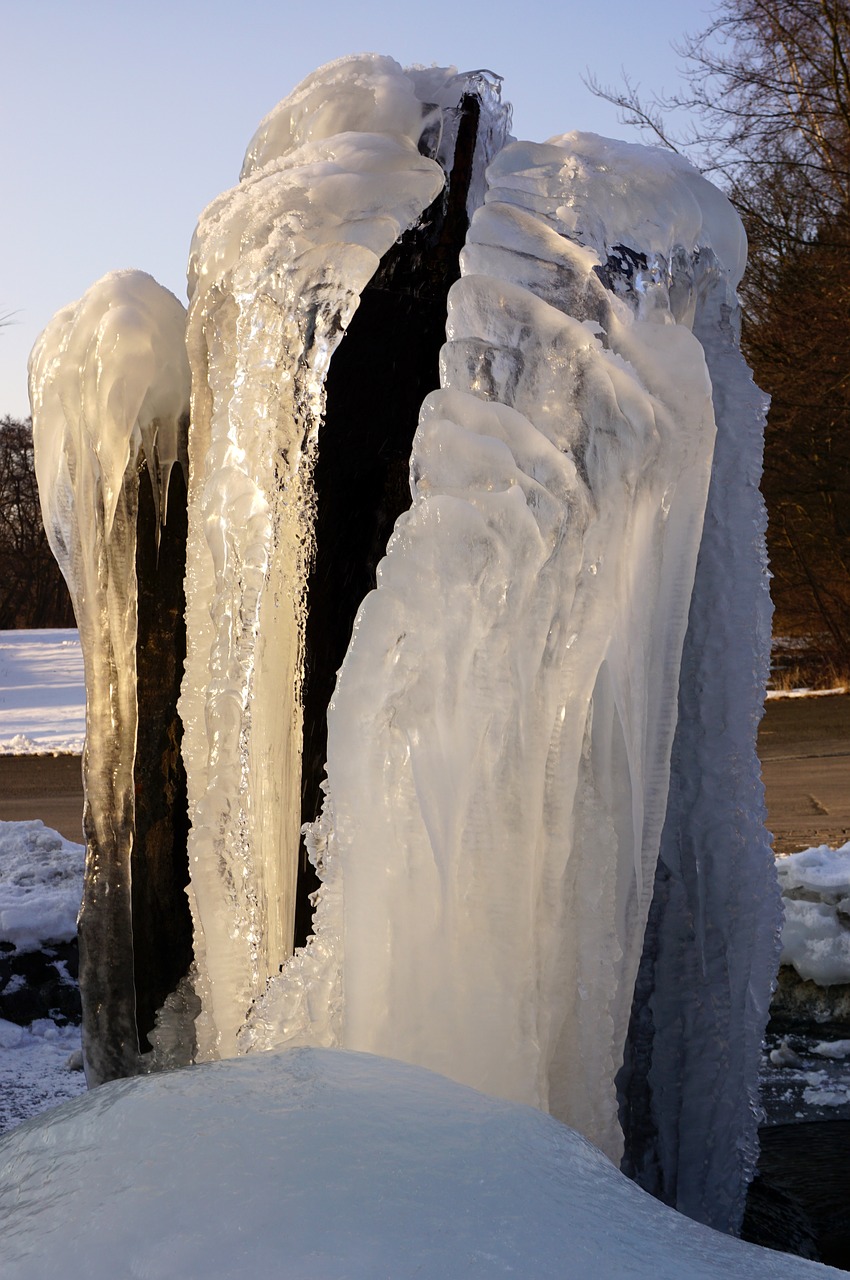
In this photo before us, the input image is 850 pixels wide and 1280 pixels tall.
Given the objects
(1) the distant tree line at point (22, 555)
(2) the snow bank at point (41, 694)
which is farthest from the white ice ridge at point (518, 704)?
(1) the distant tree line at point (22, 555)

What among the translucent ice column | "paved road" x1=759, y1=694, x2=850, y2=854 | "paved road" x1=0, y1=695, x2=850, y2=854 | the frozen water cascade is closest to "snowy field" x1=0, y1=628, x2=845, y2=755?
"paved road" x1=0, y1=695, x2=850, y2=854

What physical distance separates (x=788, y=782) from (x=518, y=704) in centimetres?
616

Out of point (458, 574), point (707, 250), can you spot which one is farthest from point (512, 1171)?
point (707, 250)

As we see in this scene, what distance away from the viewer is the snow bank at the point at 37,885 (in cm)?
378

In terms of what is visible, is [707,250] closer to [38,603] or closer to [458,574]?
[458,574]

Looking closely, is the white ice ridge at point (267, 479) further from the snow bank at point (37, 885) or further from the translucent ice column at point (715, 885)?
the snow bank at point (37, 885)

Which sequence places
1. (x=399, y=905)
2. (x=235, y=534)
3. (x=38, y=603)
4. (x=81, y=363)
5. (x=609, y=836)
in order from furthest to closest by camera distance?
(x=38, y=603), (x=81, y=363), (x=235, y=534), (x=609, y=836), (x=399, y=905)

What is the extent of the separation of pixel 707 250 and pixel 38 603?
854 inches

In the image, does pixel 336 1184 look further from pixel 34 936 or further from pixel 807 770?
pixel 807 770

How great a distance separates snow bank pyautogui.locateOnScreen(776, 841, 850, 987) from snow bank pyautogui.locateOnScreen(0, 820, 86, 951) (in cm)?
211

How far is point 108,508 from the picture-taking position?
106 inches

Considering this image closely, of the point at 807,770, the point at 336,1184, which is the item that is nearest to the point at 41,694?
the point at 807,770

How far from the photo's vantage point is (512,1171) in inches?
44.5

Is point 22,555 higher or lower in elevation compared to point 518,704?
higher
